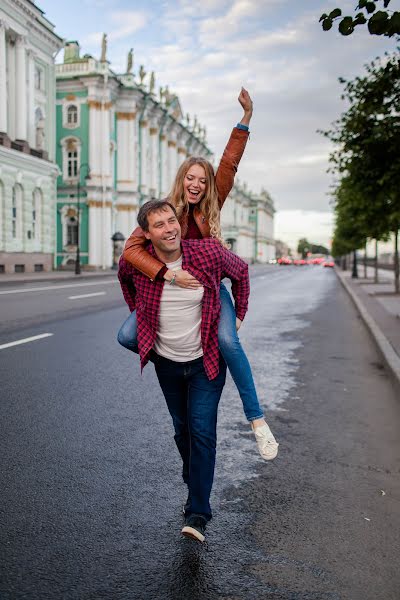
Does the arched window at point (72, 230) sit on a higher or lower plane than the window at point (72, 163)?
lower

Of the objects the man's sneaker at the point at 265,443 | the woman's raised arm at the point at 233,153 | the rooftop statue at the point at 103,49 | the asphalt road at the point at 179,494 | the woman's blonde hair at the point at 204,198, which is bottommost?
the asphalt road at the point at 179,494

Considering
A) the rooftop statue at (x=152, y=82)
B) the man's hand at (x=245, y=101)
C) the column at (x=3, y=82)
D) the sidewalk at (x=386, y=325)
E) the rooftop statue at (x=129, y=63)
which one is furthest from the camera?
the rooftop statue at (x=152, y=82)

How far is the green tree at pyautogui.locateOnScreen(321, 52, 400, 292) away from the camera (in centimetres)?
1256

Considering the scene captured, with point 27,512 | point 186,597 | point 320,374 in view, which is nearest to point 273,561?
Answer: point 186,597

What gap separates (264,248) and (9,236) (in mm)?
137746

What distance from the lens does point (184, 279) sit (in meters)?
3.18

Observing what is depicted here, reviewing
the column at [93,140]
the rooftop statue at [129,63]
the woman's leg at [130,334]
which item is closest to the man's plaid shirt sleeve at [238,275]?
the woman's leg at [130,334]

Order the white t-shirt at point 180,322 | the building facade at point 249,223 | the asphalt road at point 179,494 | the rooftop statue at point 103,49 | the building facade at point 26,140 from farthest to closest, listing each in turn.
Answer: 1. the building facade at point 249,223
2. the rooftop statue at point 103,49
3. the building facade at point 26,140
4. the white t-shirt at point 180,322
5. the asphalt road at point 179,494

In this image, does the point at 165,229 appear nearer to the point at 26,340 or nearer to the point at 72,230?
the point at 26,340

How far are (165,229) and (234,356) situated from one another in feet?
2.34

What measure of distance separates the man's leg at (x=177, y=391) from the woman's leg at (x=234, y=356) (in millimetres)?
248

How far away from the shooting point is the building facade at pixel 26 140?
124ft

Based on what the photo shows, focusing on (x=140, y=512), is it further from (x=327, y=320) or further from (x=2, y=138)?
A: (x=2, y=138)

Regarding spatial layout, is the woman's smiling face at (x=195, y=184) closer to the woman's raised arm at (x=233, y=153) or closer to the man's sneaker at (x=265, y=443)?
the woman's raised arm at (x=233, y=153)
